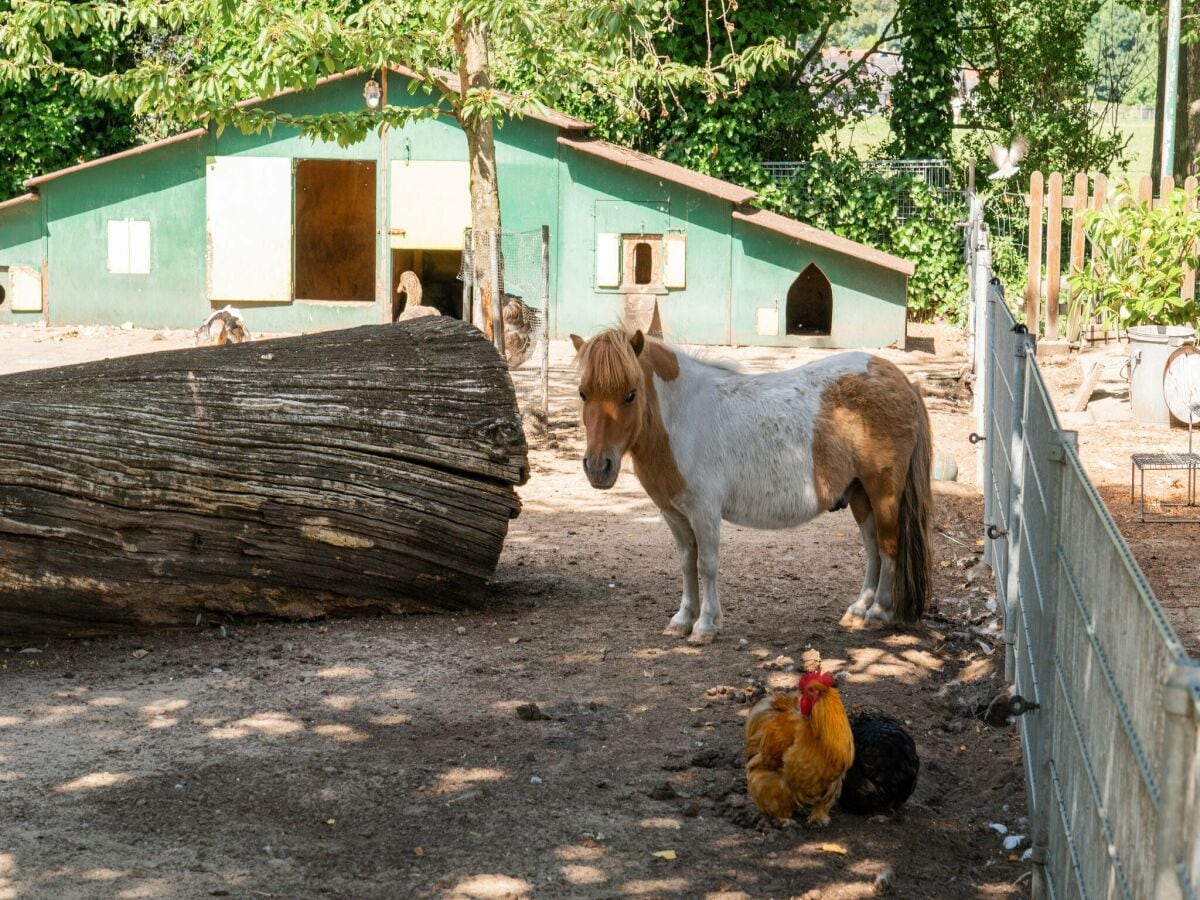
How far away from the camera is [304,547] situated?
263 inches

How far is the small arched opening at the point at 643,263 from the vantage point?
1961cm

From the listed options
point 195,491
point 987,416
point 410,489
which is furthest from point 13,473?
point 987,416

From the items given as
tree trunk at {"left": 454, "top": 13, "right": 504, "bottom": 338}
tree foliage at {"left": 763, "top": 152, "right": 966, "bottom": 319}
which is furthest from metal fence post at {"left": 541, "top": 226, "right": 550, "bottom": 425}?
tree foliage at {"left": 763, "top": 152, "right": 966, "bottom": 319}

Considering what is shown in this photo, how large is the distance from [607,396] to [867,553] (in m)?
1.75

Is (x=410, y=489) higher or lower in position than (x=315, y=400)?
lower

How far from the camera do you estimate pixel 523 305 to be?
51.1 feet

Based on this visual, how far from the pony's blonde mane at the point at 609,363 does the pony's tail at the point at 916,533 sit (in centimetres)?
159

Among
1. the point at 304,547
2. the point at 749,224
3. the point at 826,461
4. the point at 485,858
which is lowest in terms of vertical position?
the point at 485,858

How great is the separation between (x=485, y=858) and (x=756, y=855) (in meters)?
0.86

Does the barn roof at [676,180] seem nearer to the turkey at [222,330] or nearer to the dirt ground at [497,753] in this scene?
the turkey at [222,330]

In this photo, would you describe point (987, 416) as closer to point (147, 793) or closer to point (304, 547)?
point (304, 547)

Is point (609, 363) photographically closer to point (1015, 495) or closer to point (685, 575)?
point (685, 575)

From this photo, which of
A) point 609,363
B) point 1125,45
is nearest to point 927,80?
point 609,363

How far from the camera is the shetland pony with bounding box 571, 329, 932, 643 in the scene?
6625 millimetres
